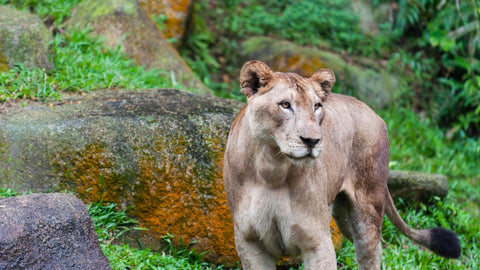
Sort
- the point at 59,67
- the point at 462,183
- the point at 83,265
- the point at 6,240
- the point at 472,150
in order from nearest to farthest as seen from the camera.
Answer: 1. the point at 6,240
2. the point at 83,265
3. the point at 59,67
4. the point at 462,183
5. the point at 472,150

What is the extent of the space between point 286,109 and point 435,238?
8.53 feet

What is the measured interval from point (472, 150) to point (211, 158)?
581cm

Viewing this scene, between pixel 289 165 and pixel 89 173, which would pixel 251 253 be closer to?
pixel 289 165

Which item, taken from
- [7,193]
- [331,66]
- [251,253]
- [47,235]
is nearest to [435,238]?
[251,253]

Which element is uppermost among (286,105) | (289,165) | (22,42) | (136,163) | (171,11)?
(286,105)

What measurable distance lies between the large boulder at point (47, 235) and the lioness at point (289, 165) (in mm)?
1025

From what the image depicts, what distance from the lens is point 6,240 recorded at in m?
3.51

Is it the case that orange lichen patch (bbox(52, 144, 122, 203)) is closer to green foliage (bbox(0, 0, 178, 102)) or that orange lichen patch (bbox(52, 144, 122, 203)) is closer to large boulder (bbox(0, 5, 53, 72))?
green foliage (bbox(0, 0, 178, 102))

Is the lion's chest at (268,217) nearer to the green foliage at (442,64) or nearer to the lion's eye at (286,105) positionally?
the lion's eye at (286,105)

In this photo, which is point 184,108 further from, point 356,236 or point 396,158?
point 396,158

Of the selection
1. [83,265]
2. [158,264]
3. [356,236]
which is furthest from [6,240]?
[356,236]

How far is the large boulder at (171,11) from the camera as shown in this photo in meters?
8.98

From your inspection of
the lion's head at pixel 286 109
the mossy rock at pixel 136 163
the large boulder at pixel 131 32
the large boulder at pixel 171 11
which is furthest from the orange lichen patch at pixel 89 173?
the large boulder at pixel 171 11

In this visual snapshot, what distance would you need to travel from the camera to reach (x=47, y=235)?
146 inches
